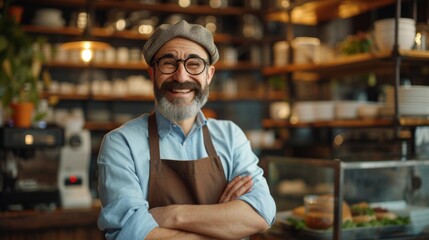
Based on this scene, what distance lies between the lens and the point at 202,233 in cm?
178

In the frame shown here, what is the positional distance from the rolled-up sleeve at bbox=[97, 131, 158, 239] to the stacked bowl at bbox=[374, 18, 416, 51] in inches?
68.5

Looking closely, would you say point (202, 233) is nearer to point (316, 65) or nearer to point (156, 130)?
point (156, 130)

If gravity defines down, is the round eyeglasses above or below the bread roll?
above

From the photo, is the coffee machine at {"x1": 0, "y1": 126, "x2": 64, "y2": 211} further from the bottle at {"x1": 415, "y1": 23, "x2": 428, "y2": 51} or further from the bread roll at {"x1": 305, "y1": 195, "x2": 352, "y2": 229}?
the bottle at {"x1": 415, "y1": 23, "x2": 428, "y2": 51}

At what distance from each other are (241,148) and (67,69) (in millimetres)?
4480

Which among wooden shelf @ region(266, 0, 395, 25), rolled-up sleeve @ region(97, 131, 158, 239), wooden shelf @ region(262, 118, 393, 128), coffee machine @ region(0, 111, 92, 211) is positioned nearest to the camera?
rolled-up sleeve @ region(97, 131, 158, 239)

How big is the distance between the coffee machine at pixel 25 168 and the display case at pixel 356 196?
1.67 meters

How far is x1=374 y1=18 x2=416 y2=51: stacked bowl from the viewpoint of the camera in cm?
287

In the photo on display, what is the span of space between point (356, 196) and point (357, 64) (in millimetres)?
970

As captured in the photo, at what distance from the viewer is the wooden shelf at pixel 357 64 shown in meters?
2.88

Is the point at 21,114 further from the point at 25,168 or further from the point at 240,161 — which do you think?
the point at 240,161

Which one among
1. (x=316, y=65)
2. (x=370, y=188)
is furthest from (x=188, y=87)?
(x=316, y=65)

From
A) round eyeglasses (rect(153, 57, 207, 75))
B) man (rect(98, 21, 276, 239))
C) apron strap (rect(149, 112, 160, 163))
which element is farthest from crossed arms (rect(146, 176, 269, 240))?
round eyeglasses (rect(153, 57, 207, 75))

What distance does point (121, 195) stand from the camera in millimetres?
1728
